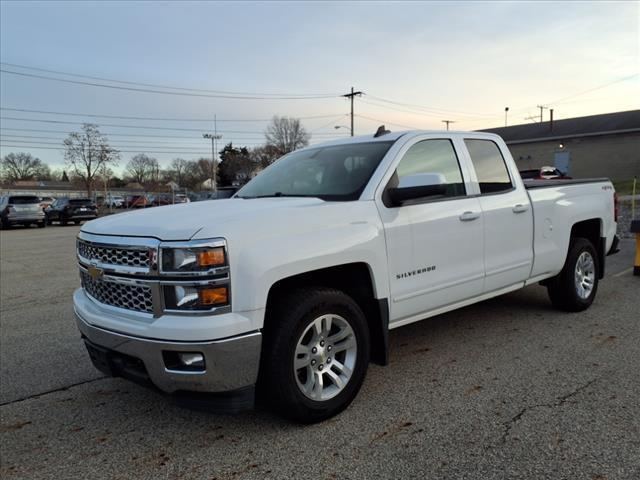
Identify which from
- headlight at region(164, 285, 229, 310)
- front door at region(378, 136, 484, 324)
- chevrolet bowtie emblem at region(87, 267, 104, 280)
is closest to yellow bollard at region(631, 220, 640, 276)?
front door at region(378, 136, 484, 324)

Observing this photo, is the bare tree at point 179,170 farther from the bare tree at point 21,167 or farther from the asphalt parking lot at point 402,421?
the asphalt parking lot at point 402,421

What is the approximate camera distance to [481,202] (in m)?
4.36

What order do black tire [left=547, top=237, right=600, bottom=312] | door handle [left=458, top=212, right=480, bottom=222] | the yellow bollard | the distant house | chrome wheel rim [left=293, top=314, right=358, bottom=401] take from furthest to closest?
the distant house < the yellow bollard < black tire [left=547, top=237, right=600, bottom=312] < door handle [left=458, top=212, right=480, bottom=222] < chrome wheel rim [left=293, top=314, right=358, bottom=401]

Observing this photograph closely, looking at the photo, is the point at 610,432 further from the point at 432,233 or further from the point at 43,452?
the point at 43,452

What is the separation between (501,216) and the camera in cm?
451

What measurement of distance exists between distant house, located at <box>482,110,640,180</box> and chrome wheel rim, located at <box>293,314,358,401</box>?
40833 mm

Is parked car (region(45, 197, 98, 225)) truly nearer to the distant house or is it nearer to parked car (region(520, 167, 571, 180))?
parked car (region(520, 167, 571, 180))

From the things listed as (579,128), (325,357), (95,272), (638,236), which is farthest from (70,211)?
(579,128)

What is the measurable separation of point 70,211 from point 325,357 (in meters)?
28.0

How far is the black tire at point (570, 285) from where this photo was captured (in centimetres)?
545

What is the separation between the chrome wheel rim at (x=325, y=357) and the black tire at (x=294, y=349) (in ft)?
0.10

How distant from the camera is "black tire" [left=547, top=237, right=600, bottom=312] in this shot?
545 cm

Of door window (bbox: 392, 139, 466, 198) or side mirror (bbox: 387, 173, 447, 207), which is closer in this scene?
side mirror (bbox: 387, 173, 447, 207)

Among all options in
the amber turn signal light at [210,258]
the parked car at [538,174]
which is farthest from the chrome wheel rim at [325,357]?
the parked car at [538,174]
